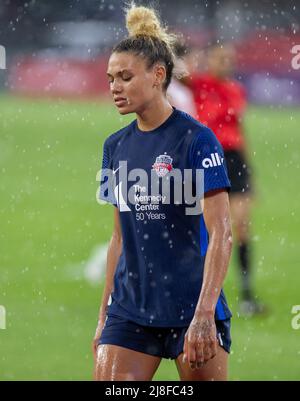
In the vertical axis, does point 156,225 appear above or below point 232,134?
below

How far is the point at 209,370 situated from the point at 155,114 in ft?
3.08

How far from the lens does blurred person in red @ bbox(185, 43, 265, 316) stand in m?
8.73

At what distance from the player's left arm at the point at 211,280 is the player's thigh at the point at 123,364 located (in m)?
0.28

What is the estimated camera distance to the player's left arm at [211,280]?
4.07 meters

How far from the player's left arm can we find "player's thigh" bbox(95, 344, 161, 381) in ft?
0.90

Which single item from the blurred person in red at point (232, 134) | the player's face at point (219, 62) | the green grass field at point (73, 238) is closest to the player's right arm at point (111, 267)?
the green grass field at point (73, 238)

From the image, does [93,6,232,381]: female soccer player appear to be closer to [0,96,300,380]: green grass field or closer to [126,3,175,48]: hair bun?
[126,3,175,48]: hair bun

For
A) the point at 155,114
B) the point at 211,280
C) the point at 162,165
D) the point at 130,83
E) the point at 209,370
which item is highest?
the point at 130,83

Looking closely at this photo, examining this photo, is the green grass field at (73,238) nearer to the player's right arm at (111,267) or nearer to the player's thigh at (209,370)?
the player's right arm at (111,267)

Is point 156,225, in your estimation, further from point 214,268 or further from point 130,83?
point 130,83

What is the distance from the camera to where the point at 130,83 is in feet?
14.3

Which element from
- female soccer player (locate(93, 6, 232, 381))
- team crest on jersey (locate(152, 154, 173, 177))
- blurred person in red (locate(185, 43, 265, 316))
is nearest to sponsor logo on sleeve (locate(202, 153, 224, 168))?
female soccer player (locate(93, 6, 232, 381))

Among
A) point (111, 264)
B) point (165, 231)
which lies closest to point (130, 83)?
point (165, 231)

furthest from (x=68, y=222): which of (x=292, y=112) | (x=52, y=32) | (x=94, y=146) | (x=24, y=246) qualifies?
(x=52, y=32)
